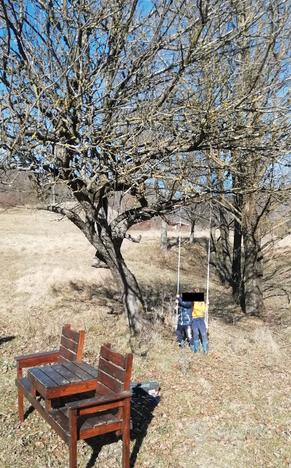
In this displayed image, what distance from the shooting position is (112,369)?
14.3ft

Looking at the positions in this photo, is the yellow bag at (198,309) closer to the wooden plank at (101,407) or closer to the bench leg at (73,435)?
the wooden plank at (101,407)

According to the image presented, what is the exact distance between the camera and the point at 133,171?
6.41 meters

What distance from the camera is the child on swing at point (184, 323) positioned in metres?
7.89

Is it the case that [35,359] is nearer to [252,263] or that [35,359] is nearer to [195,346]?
[195,346]

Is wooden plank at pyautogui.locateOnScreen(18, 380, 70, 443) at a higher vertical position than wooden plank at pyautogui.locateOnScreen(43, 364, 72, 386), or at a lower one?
lower

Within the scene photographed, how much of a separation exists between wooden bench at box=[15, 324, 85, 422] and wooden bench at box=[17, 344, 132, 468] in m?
0.41

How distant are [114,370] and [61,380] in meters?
0.62

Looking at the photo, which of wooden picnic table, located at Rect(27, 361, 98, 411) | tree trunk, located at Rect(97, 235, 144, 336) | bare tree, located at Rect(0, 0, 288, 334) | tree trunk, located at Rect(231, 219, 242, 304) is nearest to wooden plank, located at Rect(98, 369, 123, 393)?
wooden picnic table, located at Rect(27, 361, 98, 411)

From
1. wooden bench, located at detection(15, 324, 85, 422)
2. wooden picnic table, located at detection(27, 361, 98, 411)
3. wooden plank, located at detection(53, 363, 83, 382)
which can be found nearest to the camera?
wooden picnic table, located at detection(27, 361, 98, 411)

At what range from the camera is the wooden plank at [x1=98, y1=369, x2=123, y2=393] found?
423 cm

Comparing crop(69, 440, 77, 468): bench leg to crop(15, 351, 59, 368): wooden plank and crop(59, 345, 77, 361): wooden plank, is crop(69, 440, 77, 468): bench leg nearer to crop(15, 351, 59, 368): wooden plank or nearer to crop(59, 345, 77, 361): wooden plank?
crop(59, 345, 77, 361): wooden plank

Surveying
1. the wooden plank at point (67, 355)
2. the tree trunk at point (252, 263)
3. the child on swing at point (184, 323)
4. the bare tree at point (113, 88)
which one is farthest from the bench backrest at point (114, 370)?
the tree trunk at point (252, 263)

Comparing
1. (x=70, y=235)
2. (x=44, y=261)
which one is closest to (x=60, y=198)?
(x=44, y=261)

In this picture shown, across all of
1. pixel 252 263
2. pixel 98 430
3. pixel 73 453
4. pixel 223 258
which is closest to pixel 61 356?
pixel 98 430
